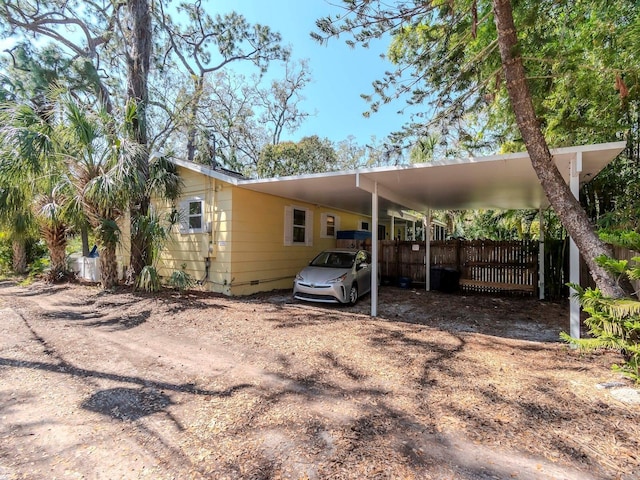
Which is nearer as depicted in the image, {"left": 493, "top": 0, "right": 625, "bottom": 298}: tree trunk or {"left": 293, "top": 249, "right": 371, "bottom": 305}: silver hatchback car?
{"left": 493, "top": 0, "right": 625, "bottom": 298}: tree trunk

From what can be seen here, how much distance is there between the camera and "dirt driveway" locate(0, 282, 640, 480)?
7.32 feet

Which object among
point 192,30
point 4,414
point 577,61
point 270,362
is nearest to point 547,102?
point 577,61

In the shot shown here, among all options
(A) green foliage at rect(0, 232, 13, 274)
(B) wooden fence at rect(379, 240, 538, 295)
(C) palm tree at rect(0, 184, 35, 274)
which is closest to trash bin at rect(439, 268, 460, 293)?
(B) wooden fence at rect(379, 240, 538, 295)

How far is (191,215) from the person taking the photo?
9.35 metres

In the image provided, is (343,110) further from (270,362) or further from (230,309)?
(270,362)

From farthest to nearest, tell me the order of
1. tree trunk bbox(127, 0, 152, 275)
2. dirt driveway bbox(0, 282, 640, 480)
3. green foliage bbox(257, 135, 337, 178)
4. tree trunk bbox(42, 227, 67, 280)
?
green foliage bbox(257, 135, 337, 178)
tree trunk bbox(42, 227, 67, 280)
tree trunk bbox(127, 0, 152, 275)
dirt driveway bbox(0, 282, 640, 480)

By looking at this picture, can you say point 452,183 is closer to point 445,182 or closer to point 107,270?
point 445,182

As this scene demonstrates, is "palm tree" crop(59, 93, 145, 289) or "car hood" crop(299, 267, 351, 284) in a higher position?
"palm tree" crop(59, 93, 145, 289)

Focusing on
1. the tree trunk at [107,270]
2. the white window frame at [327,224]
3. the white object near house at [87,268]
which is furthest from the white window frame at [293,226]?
the white object near house at [87,268]

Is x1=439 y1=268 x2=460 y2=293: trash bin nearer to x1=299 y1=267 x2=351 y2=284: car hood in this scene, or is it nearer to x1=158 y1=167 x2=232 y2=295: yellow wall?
x1=299 y1=267 x2=351 y2=284: car hood

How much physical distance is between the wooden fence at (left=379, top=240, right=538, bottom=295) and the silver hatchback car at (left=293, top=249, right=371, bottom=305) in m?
3.50

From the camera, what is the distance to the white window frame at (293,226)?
1040cm

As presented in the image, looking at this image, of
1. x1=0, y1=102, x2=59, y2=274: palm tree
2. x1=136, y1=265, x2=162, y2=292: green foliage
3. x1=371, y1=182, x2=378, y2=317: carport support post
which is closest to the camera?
x1=0, y1=102, x2=59, y2=274: palm tree

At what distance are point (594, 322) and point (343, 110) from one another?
21672 millimetres
